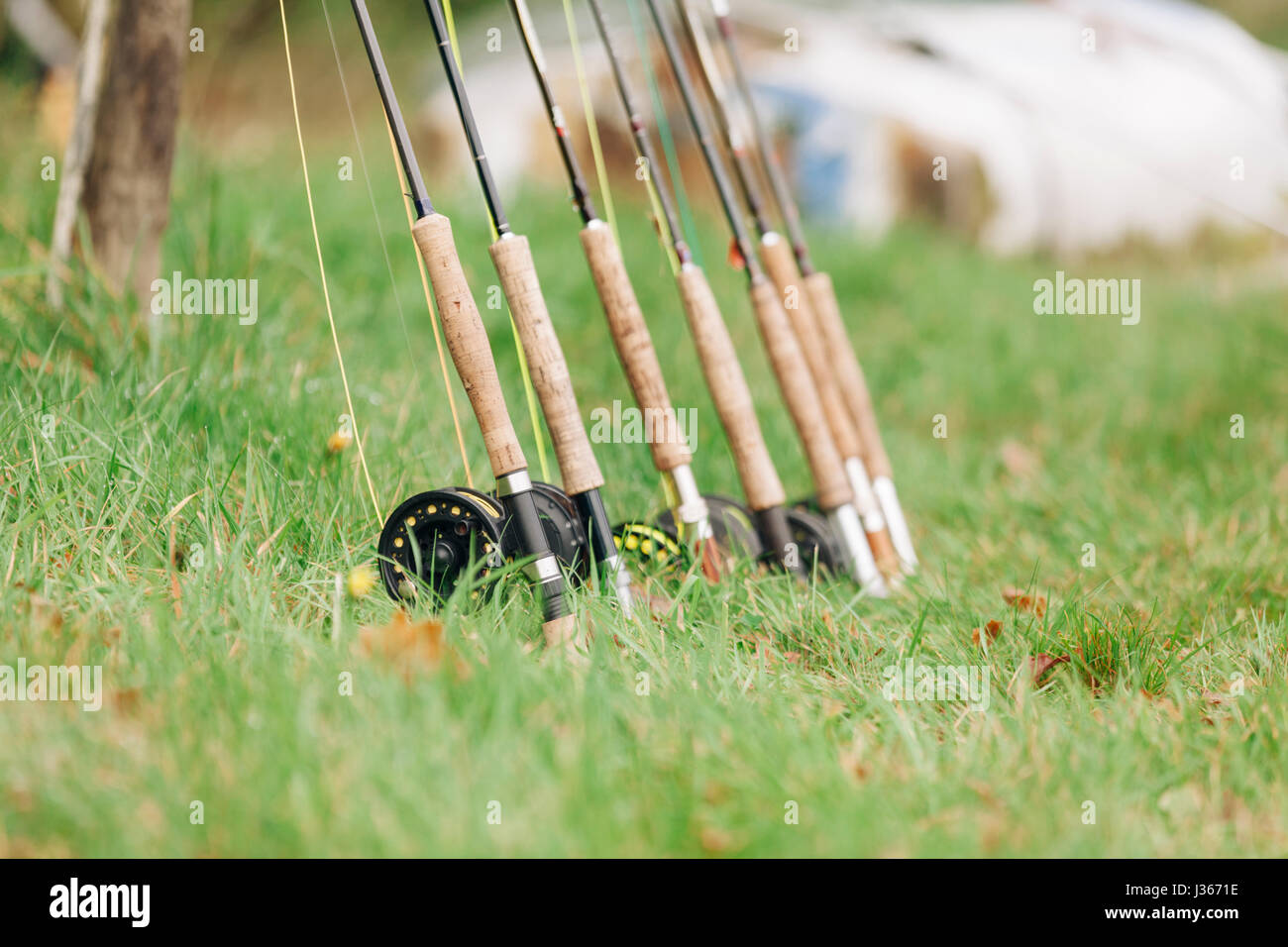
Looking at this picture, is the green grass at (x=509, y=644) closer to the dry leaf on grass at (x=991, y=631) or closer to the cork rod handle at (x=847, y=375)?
the dry leaf on grass at (x=991, y=631)

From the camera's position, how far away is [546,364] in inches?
73.5

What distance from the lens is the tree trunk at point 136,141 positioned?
2439mm

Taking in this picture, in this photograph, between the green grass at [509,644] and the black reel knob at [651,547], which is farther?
the black reel knob at [651,547]

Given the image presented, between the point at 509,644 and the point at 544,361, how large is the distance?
0.52 meters

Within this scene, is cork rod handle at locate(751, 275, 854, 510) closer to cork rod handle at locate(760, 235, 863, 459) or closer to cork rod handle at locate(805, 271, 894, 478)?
cork rod handle at locate(760, 235, 863, 459)

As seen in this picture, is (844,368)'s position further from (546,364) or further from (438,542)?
(438,542)

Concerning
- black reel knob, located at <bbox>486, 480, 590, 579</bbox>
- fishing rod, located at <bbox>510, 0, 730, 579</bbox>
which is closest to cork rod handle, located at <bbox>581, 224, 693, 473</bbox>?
fishing rod, located at <bbox>510, 0, 730, 579</bbox>

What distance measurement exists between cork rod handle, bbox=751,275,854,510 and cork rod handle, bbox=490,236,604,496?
632 millimetres

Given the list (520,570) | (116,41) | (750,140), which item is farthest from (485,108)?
(520,570)

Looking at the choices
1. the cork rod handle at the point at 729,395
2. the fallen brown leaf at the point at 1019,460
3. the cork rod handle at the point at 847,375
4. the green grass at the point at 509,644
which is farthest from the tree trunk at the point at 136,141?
the fallen brown leaf at the point at 1019,460

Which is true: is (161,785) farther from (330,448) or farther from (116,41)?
(116,41)

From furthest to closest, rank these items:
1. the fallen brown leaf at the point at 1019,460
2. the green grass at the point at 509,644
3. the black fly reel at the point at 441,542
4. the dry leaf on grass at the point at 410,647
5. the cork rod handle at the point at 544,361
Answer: the fallen brown leaf at the point at 1019,460
the cork rod handle at the point at 544,361
the black fly reel at the point at 441,542
the dry leaf on grass at the point at 410,647
the green grass at the point at 509,644

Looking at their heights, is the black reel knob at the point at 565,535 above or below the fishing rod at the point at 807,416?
below

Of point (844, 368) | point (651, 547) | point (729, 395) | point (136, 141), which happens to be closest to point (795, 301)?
point (844, 368)
